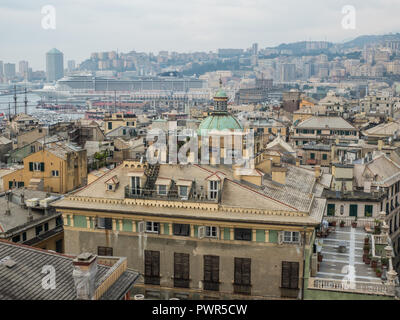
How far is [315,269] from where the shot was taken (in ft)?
71.6

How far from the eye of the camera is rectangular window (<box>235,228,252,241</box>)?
21516 mm

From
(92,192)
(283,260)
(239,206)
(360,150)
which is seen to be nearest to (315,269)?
(283,260)

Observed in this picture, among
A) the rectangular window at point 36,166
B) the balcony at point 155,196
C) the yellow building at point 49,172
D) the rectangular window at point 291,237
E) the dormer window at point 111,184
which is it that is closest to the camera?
the rectangular window at point 291,237

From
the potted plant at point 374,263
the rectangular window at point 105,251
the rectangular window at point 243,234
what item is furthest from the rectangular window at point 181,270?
the potted plant at point 374,263

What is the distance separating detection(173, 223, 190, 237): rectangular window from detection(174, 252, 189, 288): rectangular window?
799 mm

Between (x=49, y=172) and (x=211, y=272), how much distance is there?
19.5 metres

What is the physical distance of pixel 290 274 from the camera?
69.4ft

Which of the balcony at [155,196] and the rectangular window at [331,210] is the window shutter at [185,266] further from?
the rectangular window at [331,210]

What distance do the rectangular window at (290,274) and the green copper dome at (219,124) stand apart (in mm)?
10533

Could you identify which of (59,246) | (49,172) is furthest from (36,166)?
(59,246)

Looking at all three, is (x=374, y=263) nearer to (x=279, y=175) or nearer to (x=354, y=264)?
(x=354, y=264)

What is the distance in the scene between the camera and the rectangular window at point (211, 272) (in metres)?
21.9

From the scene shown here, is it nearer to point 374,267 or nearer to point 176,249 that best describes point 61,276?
point 176,249

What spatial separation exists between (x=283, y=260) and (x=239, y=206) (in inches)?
105
